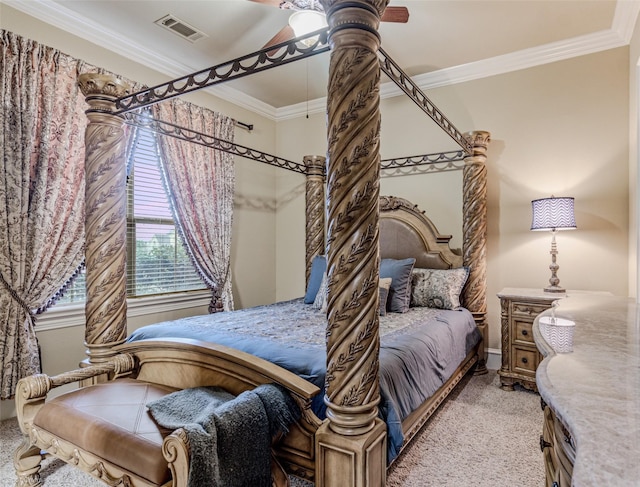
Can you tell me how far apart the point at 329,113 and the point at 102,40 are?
2.80 m

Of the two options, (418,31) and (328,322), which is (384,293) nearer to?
(328,322)

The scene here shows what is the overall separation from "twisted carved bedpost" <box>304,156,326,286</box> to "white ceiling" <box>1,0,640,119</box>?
3.10 ft

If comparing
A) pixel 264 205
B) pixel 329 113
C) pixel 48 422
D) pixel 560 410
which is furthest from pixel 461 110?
pixel 48 422

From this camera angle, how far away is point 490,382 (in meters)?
3.28

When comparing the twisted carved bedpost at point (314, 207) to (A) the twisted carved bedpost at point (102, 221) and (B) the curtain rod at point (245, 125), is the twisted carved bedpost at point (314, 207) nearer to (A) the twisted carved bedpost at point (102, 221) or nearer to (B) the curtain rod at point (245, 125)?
(B) the curtain rod at point (245, 125)

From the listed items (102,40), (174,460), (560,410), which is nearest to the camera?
(560,410)

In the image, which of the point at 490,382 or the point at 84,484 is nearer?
the point at 84,484

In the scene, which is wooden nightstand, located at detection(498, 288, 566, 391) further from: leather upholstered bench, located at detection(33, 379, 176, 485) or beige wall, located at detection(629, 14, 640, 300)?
leather upholstered bench, located at detection(33, 379, 176, 485)

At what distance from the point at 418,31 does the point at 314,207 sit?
1987 millimetres

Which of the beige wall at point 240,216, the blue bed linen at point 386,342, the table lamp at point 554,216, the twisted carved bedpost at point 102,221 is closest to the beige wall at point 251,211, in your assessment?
the beige wall at point 240,216

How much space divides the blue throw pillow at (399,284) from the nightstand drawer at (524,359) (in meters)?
0.97

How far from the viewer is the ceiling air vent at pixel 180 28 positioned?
9.89 feet

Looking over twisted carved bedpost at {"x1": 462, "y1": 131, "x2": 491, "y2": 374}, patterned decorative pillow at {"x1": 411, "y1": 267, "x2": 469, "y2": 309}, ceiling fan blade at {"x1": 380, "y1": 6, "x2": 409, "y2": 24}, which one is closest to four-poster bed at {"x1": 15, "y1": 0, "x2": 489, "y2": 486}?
ceiling fan blade at {"x1": 380, "y1": 6, "x2": 409, "y2": 24}

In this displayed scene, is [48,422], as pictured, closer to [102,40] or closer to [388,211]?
[102,40]
